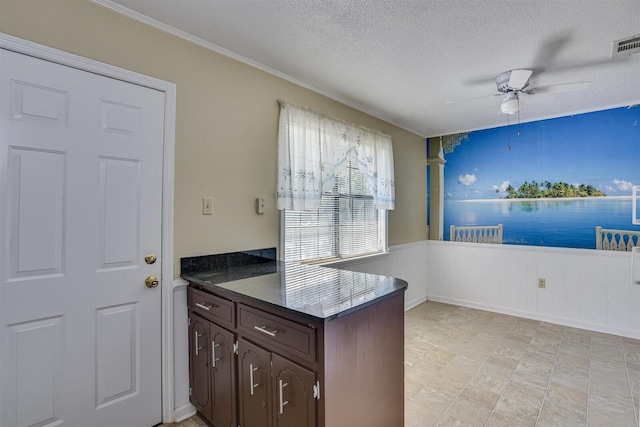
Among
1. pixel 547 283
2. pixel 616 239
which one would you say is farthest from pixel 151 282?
pixel 616 239

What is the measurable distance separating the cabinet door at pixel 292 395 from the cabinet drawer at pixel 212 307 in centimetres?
38

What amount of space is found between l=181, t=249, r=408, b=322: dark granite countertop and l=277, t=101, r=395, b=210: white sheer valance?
579 mm

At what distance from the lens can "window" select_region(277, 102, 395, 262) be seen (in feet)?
8.55

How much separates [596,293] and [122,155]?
15.5 feet

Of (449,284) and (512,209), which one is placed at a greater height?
(512,209)

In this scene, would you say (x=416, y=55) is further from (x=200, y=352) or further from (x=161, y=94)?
(x=200, y=352)

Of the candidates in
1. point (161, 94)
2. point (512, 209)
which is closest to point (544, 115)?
point (512, 209)

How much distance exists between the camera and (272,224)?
8.37ft

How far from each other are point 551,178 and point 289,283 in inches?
144

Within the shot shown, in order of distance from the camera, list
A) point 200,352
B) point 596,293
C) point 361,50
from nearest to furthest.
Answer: point 200,352, point 361,50, point 596,293

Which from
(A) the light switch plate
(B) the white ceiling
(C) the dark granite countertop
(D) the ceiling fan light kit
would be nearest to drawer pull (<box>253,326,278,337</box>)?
(C) the dark granite countertop

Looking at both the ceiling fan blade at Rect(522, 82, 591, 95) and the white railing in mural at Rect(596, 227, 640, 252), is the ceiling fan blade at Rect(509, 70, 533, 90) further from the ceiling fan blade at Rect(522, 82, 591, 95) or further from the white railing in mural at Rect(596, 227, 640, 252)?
the white railing in mural at Rect(596, 227, 640, 252)

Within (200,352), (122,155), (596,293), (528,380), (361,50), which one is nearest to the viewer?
(122,155)

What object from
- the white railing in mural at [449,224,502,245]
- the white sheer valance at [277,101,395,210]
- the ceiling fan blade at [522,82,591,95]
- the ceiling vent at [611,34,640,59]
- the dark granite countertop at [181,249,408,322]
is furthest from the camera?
the white railing in mural at [449,224,502,245]
